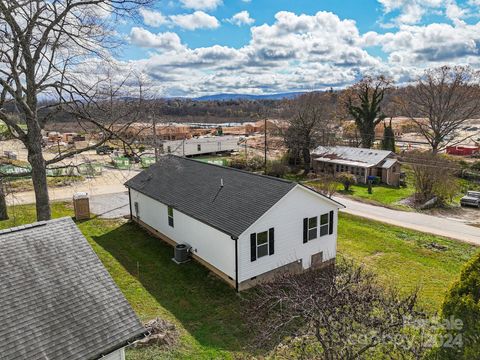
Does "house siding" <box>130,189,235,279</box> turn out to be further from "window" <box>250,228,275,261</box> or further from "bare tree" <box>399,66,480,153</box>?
"bare tree" <box>399,66,480,153</box>

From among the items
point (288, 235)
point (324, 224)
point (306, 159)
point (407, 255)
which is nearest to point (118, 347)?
point (288, 235)

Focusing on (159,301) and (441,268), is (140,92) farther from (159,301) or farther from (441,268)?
(441,268)

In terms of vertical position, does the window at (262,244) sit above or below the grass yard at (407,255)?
above

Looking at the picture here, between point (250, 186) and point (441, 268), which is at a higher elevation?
point (250, 186)

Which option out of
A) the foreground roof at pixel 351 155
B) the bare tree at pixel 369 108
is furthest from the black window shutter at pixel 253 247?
the bare tree at pixel 369 108

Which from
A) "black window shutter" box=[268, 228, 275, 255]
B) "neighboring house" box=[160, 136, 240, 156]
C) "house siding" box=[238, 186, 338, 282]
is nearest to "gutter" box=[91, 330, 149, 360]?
"house siding" box=[238, 186, 338, 282]

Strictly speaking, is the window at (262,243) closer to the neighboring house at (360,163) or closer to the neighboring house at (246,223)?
the neighboring house at (246,223)

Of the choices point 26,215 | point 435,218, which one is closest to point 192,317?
point 26,215

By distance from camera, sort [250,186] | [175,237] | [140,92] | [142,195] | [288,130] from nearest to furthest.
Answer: [140,92] → [250,186] → [175,237] → [142,195] → [288,130]
